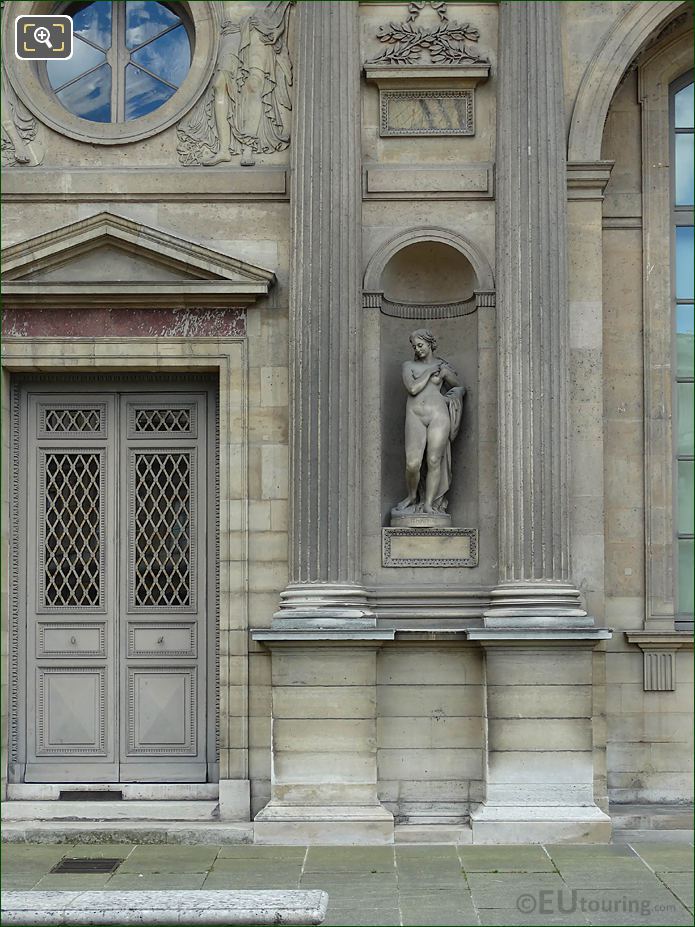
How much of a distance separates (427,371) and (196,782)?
14.4 feet

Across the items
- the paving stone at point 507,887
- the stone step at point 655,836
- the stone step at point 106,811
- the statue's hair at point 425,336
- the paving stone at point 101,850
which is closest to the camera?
the paving stone at point 507,887

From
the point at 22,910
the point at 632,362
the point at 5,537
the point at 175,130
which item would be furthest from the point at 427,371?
the point at 22,910

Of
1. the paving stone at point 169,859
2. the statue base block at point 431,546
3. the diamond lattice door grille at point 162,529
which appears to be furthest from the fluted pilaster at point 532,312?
the paving stone at point 169,859

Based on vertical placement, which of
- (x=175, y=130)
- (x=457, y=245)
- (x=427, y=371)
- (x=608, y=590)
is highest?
(x=175, y=130)

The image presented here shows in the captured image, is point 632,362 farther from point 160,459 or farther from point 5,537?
point 5,537

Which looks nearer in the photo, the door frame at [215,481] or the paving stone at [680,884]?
the paving stone at [680,884]

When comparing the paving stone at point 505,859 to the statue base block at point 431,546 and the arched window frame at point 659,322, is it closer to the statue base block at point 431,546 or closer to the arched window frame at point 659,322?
the statue base block at point 431,546

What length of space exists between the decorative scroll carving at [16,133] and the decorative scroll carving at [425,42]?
3.26m

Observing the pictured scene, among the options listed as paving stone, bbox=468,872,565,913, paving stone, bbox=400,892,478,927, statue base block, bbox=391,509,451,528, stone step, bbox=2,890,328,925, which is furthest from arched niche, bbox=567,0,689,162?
stone step, bbox=2,890,328,925

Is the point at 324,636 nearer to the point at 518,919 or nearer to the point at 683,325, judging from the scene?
the point at 518,919

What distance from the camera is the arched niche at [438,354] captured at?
1261 cm

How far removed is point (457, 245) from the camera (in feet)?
41.8

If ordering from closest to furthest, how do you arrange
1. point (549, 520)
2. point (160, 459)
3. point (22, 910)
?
point (22, 910) < point (549, 520) < point (160, 459)

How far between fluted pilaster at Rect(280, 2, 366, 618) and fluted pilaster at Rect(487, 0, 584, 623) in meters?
1.33
